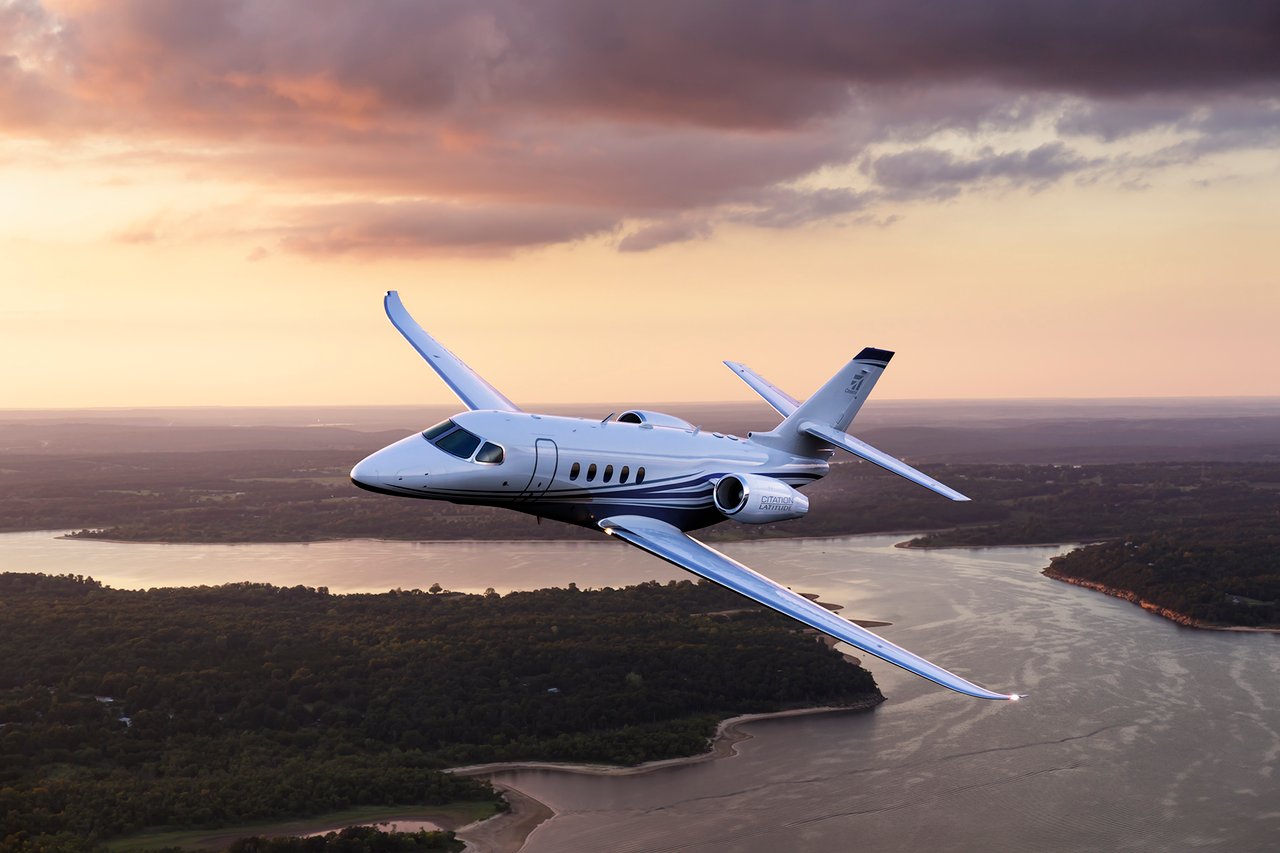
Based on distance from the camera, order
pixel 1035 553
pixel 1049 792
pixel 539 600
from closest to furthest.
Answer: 1. pixel 1049 792
2. pixel 539 600
3. pixel 1035 553

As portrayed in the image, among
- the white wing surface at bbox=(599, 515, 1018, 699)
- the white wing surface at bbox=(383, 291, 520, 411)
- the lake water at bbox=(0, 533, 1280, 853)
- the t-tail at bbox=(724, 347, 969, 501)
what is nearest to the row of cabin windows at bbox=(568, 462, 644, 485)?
the white wing surface at bbox=(599, 515, 1018, 699)

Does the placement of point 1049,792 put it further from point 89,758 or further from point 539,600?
point 89,758

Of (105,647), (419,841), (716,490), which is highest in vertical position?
(716,490)

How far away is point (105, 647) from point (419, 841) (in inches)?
1918

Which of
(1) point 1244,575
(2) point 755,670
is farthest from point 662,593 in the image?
(1) point 1244,575

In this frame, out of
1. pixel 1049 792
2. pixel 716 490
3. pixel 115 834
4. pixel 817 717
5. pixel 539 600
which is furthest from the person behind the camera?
pixel 539 600

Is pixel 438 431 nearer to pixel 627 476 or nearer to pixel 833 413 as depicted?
pixel 627 476

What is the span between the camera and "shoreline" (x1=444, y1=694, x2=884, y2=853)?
82250 millimetres

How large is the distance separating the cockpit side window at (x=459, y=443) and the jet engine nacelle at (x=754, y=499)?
24.6ft

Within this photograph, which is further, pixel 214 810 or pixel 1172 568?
pixel 1172 568

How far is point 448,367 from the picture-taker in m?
38.2

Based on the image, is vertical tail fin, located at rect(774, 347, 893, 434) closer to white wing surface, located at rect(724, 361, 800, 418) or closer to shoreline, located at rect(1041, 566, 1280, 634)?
white wing surface, located at rect(724, 361, 800, 418)

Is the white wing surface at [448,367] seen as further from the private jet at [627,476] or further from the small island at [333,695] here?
the small island at [333,695]

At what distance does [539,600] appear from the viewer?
442 feet
